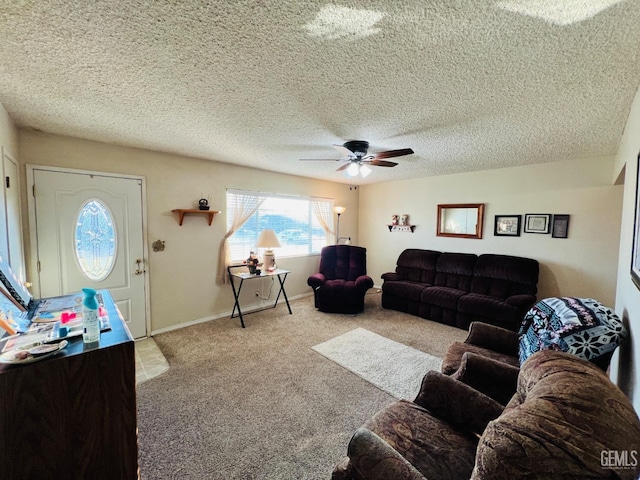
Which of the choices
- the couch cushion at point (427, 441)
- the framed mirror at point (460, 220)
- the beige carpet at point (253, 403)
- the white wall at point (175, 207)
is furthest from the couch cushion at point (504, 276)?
the white wall at point (175, 207)

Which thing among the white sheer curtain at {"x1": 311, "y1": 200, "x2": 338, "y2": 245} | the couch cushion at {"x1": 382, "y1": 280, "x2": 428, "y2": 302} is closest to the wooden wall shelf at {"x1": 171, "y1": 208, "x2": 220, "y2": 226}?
the white sheer curtain at {"x1": 311, "y1": 200, "x2": 338, "y2": 245}

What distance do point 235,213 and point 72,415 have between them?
130 inches

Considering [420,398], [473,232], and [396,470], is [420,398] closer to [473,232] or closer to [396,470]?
Answer: [396,470]

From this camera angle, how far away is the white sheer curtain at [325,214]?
216 inches

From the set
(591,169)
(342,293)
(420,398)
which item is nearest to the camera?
(420,398)

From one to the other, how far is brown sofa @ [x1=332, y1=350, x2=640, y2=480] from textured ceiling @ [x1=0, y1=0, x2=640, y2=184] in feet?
4.94

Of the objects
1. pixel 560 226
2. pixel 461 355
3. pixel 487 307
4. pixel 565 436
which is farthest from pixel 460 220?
pixel 565 436

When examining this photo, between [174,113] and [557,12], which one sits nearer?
[557,12]

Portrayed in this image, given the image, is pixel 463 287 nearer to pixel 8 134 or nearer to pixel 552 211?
pixel 552 211

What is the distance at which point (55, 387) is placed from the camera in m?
1.19

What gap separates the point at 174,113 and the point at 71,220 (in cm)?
181

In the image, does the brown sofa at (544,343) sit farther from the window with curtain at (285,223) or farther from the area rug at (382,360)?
the window with curtain at (285,223)

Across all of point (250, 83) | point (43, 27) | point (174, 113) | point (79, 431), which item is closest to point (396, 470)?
point (79, 431)

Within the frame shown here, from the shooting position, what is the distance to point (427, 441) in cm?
130
